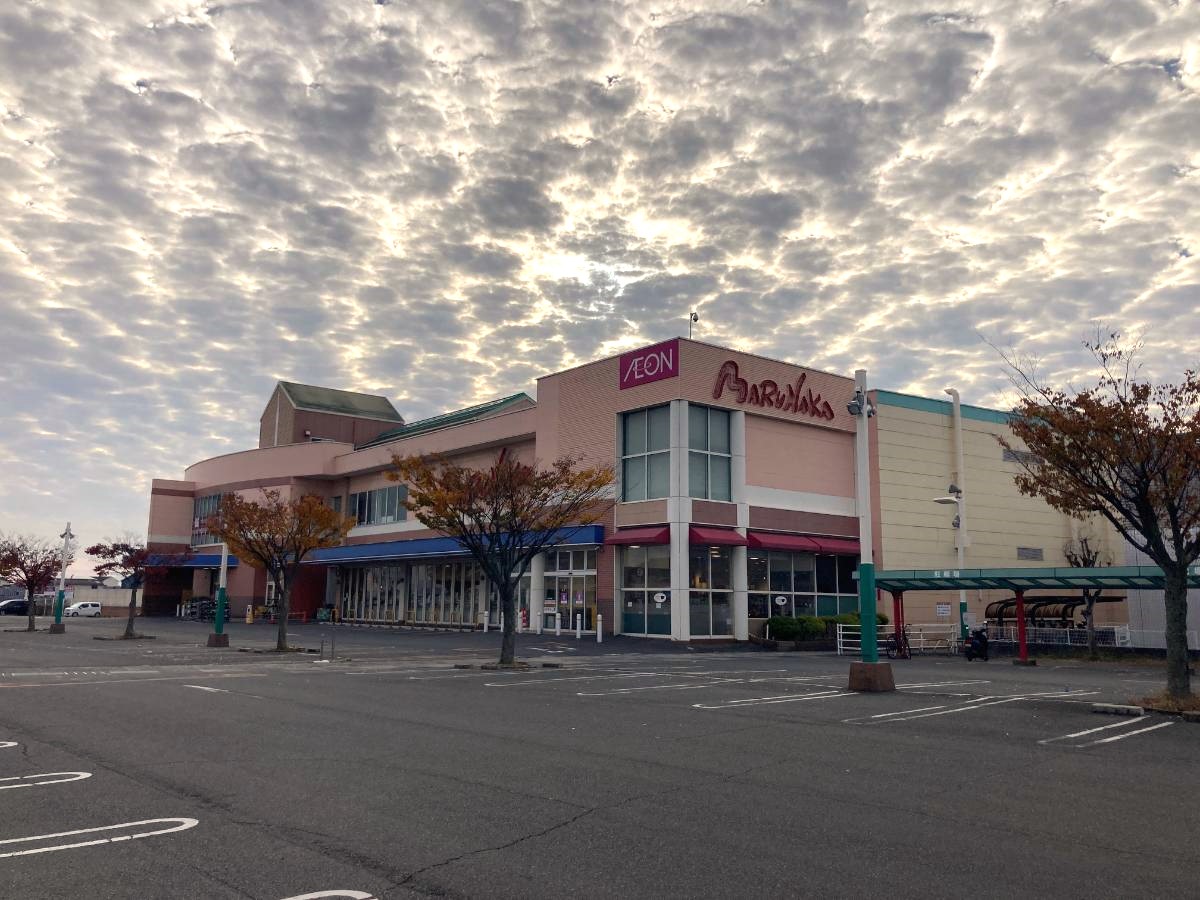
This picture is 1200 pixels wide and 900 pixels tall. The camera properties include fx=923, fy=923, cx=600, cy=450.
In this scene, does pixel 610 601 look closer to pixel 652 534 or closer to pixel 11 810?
pixel 652 534

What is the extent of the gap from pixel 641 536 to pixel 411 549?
58.3ft

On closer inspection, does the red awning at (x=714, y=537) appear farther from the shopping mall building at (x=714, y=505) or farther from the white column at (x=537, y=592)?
the white column at (x=537, y=592)

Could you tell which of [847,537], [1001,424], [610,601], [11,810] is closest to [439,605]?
[610,601]

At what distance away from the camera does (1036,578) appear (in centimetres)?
2923

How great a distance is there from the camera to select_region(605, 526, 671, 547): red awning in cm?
3684

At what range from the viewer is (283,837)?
6.92m

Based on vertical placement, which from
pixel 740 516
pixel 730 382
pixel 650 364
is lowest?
pixel 740 516

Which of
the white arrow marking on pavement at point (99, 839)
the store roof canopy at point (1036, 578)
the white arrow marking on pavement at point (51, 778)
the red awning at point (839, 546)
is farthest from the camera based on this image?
the red awning at point (839, 546)

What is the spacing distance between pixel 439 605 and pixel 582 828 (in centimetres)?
4579

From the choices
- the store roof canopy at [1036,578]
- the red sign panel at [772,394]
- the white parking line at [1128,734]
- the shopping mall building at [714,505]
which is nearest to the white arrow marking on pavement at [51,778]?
the white parking line at [1128,734]

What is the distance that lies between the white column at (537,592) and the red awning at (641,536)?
16.4 ft

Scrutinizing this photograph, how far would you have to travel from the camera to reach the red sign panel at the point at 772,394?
3922cm

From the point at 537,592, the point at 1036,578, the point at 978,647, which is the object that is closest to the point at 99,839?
the point at 1036,578

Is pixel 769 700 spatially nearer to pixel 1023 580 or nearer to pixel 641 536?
pixel 1023 580
